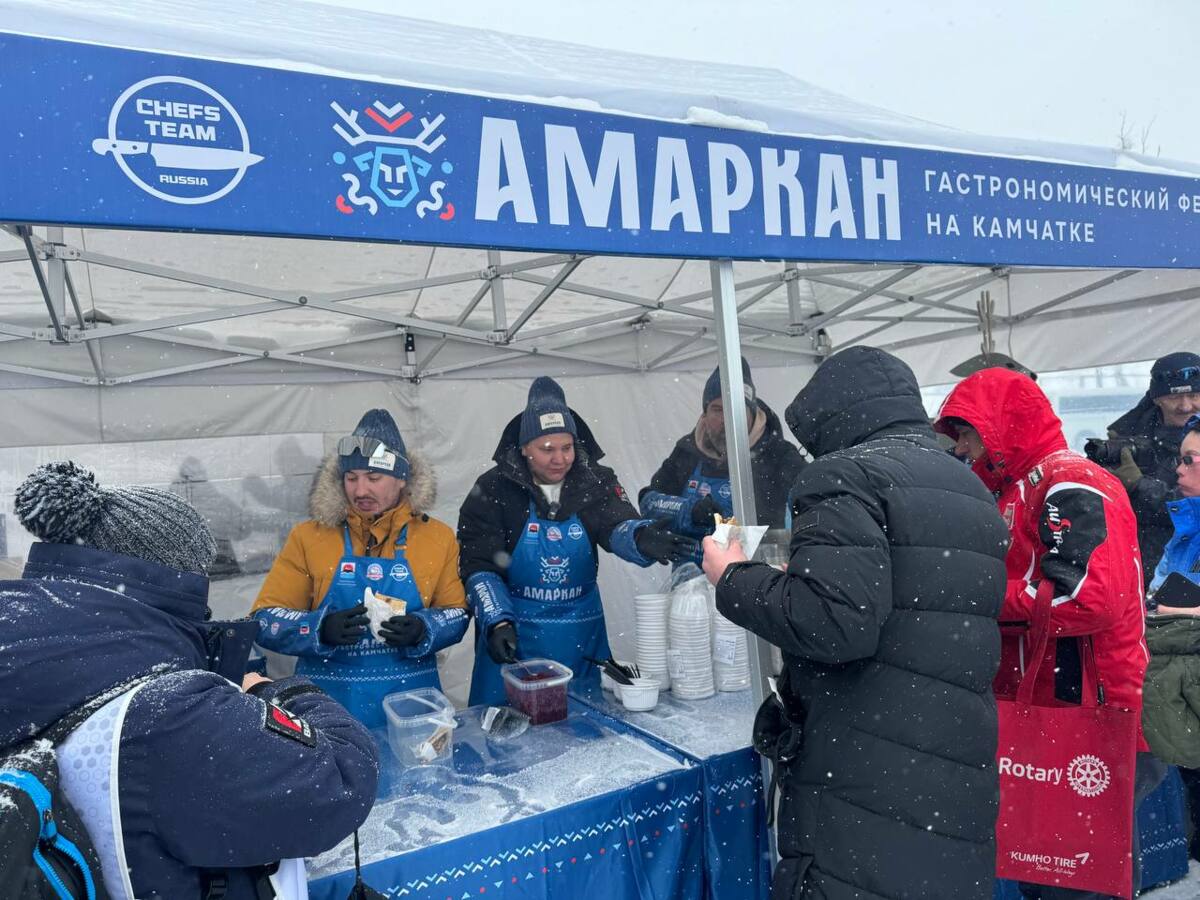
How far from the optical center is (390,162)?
1.70 metres

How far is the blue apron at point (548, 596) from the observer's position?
3.29m

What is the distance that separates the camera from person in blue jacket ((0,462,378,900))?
107 cm

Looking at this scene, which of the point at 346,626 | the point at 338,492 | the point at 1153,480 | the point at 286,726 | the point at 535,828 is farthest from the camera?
the point at 1153,480

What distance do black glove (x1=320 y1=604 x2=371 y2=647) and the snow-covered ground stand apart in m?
2.89

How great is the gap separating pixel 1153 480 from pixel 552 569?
252 cm

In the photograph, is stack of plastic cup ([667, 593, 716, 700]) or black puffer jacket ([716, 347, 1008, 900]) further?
stack of plastic cup ([667, 593, 716, 700])

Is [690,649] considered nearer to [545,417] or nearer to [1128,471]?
[545,417]

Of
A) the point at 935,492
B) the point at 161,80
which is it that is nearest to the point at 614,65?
the point at 161,80

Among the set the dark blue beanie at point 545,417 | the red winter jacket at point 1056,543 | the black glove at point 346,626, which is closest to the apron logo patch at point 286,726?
the black glove at point 346,626

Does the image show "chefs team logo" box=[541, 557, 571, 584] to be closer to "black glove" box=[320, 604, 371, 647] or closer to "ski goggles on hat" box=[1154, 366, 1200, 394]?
"black glove" box=[320, 604, 371, 647]

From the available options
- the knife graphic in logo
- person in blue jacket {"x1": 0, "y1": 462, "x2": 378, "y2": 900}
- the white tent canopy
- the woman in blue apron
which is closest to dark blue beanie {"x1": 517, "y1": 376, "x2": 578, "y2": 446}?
the woman in blue apron

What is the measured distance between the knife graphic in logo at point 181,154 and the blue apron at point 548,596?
199 centimetres

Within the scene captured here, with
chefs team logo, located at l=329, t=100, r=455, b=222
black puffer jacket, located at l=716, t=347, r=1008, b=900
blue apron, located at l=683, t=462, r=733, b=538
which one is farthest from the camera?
blue apron, located at l=683, t=462, r=733, b=538

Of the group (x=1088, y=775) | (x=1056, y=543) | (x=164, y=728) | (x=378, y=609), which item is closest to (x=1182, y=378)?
(x=1056, y=543)
